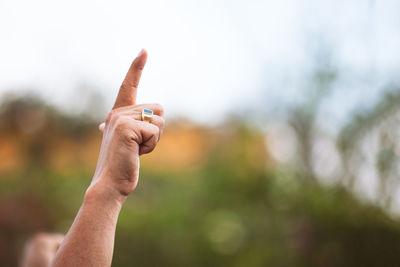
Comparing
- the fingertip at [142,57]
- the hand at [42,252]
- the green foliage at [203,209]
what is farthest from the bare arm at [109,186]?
the green foliage at [203,209]

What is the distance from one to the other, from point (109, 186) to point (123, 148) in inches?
2.9

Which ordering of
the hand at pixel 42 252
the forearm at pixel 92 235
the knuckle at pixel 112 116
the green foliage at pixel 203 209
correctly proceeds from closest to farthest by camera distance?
the forearm at pixel 92 235 → the knuckle at pixel 112 116 → the hand at pixel 42 252 → the green foliage at pixel 203 209

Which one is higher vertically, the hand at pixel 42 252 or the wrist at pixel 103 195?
the wrist at pixel 103 195

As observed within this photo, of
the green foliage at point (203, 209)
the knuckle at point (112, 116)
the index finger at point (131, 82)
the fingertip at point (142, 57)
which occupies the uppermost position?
the fingertip at point (142, 57)

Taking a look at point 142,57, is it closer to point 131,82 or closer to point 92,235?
point 131,82

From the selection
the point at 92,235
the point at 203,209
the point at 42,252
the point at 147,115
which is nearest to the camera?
the point at 92,235

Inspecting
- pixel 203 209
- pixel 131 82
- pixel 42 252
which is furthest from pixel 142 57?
pixel 203 209

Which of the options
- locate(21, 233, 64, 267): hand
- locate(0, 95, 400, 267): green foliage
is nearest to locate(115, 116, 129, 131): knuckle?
locate(21, 233, 64, 267): hand

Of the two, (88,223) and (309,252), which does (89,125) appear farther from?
(88,223)

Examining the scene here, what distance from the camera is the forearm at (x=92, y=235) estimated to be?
2.03 ft

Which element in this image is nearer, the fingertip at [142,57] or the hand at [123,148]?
the hand at [123,148]

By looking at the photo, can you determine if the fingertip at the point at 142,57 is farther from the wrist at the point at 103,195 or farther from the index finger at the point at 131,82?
the wrist at the point at 103,195

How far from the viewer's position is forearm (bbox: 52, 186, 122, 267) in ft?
2.03

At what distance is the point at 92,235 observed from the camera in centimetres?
63
